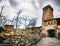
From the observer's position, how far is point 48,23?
197 inches

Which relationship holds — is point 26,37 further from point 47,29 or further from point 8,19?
point 47,29

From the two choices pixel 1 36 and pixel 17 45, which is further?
pixel 1 36

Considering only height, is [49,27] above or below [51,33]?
above

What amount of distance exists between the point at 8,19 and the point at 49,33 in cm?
182

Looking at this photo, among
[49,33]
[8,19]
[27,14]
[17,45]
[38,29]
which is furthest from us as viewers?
[49,33]

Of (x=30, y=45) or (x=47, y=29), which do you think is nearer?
(x=30, y=45)

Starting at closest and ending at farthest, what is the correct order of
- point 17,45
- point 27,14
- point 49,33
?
point 17,45 → point 27,14 → point 49,33

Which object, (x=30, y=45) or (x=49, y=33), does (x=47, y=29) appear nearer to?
(x=49, y=33)

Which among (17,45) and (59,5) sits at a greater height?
(59,5)

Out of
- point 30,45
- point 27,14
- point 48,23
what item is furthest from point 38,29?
point 30,45

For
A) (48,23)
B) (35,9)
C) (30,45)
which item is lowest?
(30,45)

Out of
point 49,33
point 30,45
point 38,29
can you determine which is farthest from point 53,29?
point 30,45

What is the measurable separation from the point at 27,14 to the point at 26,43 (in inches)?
37.5

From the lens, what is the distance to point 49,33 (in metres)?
5.13
